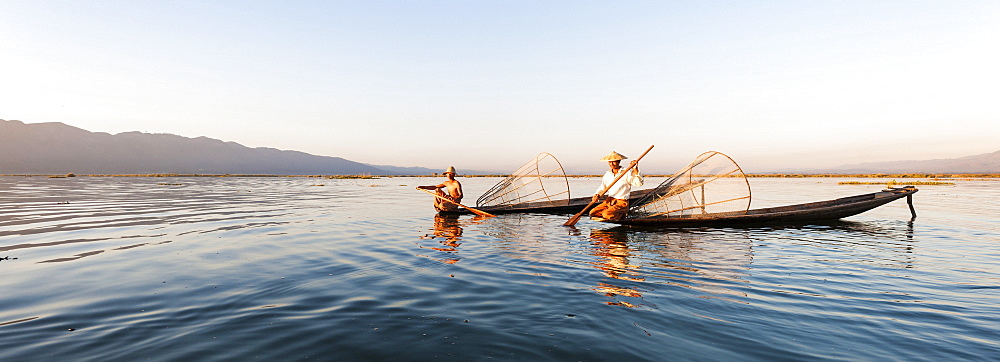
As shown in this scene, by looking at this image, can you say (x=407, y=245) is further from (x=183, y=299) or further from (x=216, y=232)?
(x=216, y=232)

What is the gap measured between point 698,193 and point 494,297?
11947 mm

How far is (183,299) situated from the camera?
620cm

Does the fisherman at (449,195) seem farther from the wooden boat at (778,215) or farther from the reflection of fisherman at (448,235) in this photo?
the wooden boat at (778,215)

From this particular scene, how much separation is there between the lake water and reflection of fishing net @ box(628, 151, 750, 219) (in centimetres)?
226

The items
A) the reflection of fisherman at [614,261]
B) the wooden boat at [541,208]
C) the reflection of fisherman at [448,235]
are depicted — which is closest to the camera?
the reflection of fisherman at [614,261]

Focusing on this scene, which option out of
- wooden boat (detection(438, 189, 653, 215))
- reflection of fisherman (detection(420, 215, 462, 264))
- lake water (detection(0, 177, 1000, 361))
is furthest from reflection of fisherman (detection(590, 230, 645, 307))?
wooden boat (detection(438, 189, 653, 215))

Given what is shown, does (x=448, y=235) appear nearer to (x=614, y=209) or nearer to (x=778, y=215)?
(x=614, y=209)

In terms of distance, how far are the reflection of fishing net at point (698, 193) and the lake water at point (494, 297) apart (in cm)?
226

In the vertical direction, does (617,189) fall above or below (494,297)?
above

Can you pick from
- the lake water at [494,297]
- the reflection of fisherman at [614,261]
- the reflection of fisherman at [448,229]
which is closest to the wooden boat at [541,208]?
the reflection of fisherman at [448,229]

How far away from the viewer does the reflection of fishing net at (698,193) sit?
14266 millimetres

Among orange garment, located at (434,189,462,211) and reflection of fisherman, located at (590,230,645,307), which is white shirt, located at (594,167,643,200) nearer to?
reflection of fisherman, located at (590,230,645,307)

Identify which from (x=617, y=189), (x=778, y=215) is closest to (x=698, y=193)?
(x=778, y=215)

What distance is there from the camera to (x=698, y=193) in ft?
50.0
